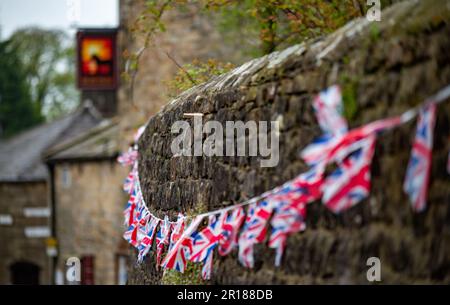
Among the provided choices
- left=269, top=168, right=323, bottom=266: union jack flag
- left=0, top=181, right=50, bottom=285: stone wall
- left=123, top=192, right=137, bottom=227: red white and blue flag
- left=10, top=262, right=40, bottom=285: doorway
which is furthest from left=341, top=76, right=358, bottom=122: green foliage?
left=10, top=262, right=40, bottom=285: doorway

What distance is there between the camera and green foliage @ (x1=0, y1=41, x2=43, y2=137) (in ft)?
162

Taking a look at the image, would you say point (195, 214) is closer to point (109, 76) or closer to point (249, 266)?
point (249, 266)

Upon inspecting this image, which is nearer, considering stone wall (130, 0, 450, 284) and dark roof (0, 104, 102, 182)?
stone wall (130, 0, 450, 284)

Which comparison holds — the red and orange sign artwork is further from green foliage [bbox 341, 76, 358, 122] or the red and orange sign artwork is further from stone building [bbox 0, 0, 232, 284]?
green foliage [bbox 341, 76, 358, 122]

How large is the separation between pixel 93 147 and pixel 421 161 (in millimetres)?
21305

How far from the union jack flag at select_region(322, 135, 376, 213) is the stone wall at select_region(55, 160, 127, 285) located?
691 inches

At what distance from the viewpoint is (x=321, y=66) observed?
4.64 metres

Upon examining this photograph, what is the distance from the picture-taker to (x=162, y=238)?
7.23 m

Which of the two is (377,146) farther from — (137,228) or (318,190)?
(137,228)

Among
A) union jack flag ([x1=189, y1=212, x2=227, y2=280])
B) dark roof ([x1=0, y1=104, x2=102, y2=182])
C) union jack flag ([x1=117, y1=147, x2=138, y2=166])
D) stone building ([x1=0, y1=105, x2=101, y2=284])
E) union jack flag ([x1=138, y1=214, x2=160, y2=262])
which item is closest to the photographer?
union jack flag ([x1=189, y1=212, x2=227, y2=280])

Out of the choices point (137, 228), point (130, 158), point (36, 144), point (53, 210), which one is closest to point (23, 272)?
point (36, 144)

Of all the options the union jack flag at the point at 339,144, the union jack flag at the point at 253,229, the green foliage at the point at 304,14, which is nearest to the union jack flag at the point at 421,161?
the union jack flag at the point at 339,144

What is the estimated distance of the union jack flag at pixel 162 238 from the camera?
709cm
